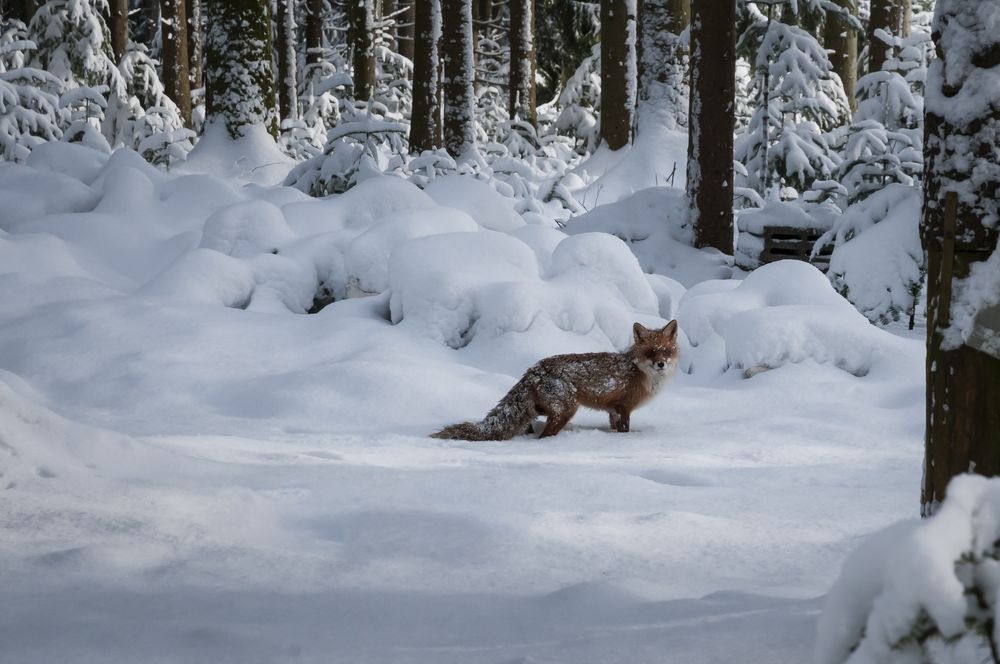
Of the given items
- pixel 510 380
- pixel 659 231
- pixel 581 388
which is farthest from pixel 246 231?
pixel 659 231

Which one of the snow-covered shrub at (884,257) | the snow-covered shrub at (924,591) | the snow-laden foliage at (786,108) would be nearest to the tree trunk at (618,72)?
the snow-laden foliage at (786,108)

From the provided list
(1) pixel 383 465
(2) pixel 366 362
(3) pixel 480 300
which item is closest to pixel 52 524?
(1) pixel 383 465

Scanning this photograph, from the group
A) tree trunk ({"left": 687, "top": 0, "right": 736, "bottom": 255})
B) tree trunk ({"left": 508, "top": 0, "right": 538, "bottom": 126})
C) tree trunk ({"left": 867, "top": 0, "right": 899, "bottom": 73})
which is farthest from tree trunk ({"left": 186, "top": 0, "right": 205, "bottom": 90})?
tree trunk ({"left": 687, "top": 0, "right": 736, "bottom": 255})

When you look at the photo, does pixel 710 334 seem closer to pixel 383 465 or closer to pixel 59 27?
pixel 383 465

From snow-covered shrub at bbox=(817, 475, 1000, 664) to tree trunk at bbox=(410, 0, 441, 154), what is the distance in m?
15.0

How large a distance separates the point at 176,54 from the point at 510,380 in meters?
18.7

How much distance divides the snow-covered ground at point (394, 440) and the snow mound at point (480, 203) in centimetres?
4

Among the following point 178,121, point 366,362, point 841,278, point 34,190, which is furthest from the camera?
point 178,121

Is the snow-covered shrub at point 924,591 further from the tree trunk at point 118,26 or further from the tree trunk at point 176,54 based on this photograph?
the tree trunk at point 118,26

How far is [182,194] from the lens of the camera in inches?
446

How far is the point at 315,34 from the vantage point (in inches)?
1190

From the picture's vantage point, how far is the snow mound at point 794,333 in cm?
779

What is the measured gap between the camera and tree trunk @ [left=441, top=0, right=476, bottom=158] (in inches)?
609

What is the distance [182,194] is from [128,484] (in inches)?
313
